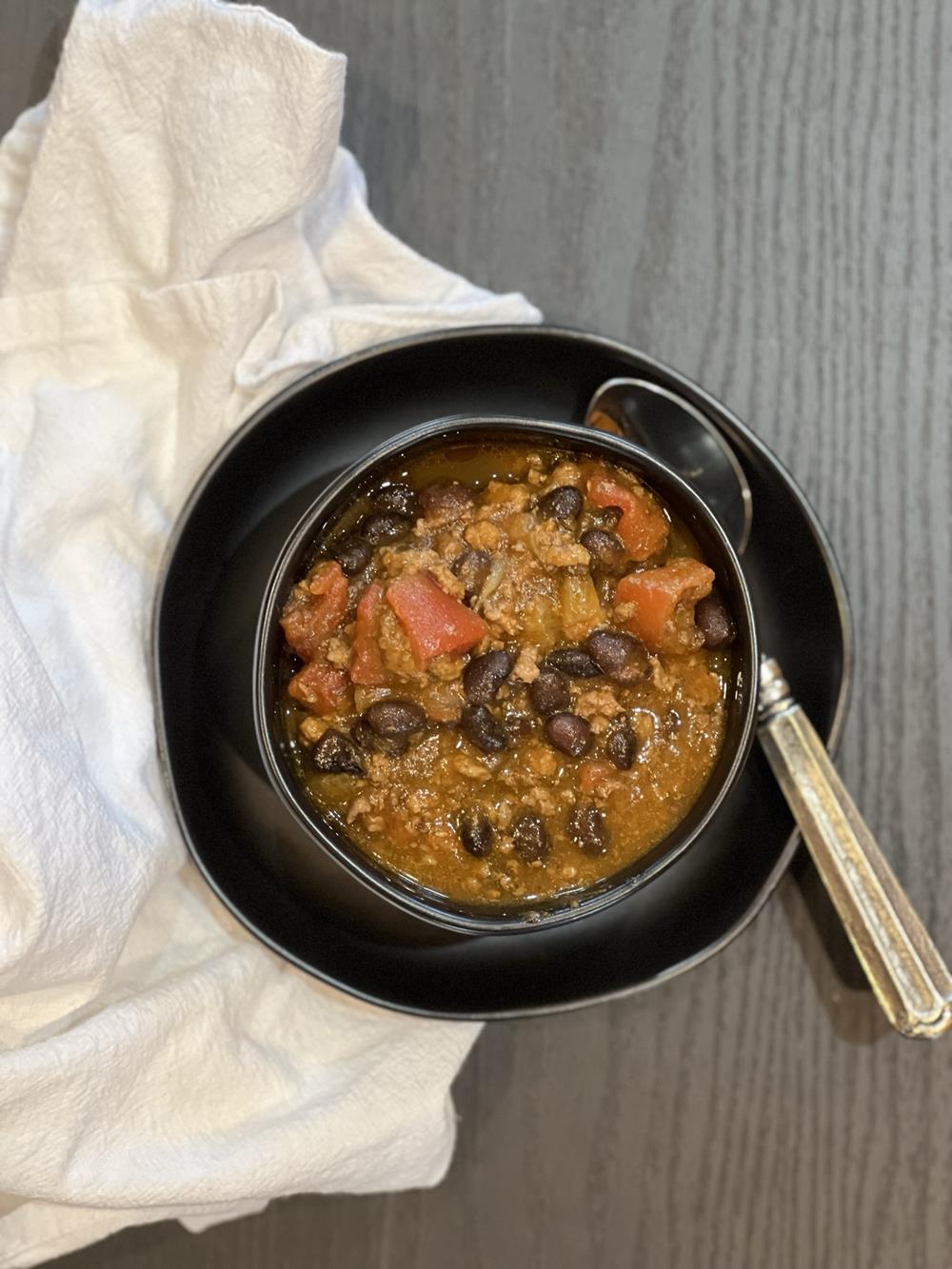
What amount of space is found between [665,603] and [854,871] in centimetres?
75

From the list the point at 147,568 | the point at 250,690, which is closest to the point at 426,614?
the point at 250,690

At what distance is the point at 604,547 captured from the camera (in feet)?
6.75

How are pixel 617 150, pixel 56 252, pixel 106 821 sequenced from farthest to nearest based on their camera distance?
pixel 617 150
pixel 56 252
pixel 106 821

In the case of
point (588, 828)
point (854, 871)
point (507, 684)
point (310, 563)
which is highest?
point (310, 563)

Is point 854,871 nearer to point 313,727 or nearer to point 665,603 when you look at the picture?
point 665,603

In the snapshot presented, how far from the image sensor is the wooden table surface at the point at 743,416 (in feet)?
8.24

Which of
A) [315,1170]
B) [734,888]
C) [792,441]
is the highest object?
[792,441]

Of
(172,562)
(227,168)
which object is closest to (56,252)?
(227,168)

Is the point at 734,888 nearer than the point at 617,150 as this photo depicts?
Yes

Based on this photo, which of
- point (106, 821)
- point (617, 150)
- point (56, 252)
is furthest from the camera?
point (617, 150)

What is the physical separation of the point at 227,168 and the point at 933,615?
1885 millimetres

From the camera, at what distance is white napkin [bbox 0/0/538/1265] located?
215 cm

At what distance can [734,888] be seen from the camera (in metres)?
2.34

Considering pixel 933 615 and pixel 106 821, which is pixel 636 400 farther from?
pixel 106 821
